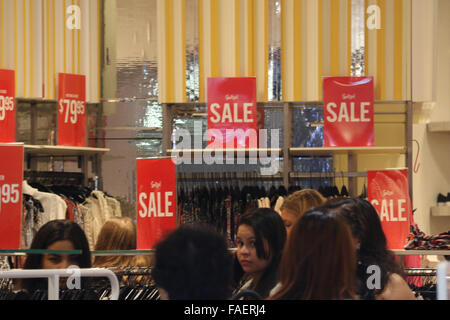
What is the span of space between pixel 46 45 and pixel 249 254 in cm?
446

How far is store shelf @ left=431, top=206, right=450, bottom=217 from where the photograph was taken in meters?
6.91

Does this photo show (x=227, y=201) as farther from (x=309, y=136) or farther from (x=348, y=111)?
(x=309, y=136)

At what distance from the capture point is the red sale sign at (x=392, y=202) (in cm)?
316

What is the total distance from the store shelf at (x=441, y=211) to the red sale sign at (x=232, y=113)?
2.35 metres

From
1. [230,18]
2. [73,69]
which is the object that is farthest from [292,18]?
[73,69]

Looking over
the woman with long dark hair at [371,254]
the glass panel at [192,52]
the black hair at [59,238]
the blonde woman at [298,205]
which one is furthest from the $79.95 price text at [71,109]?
the woman with long dark hair at [371,254]

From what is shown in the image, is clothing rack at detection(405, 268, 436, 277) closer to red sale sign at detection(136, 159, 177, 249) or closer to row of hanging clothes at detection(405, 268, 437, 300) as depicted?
row of hanging clothes at detection(405, 268, 437, 300)

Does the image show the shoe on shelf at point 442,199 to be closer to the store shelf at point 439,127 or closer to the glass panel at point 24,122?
the store shelf at point 439,127

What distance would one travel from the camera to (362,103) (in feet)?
17.7

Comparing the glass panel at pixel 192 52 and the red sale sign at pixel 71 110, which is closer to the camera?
the red sale sign at pixel 71 110

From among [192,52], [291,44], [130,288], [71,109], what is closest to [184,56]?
[192,52]
